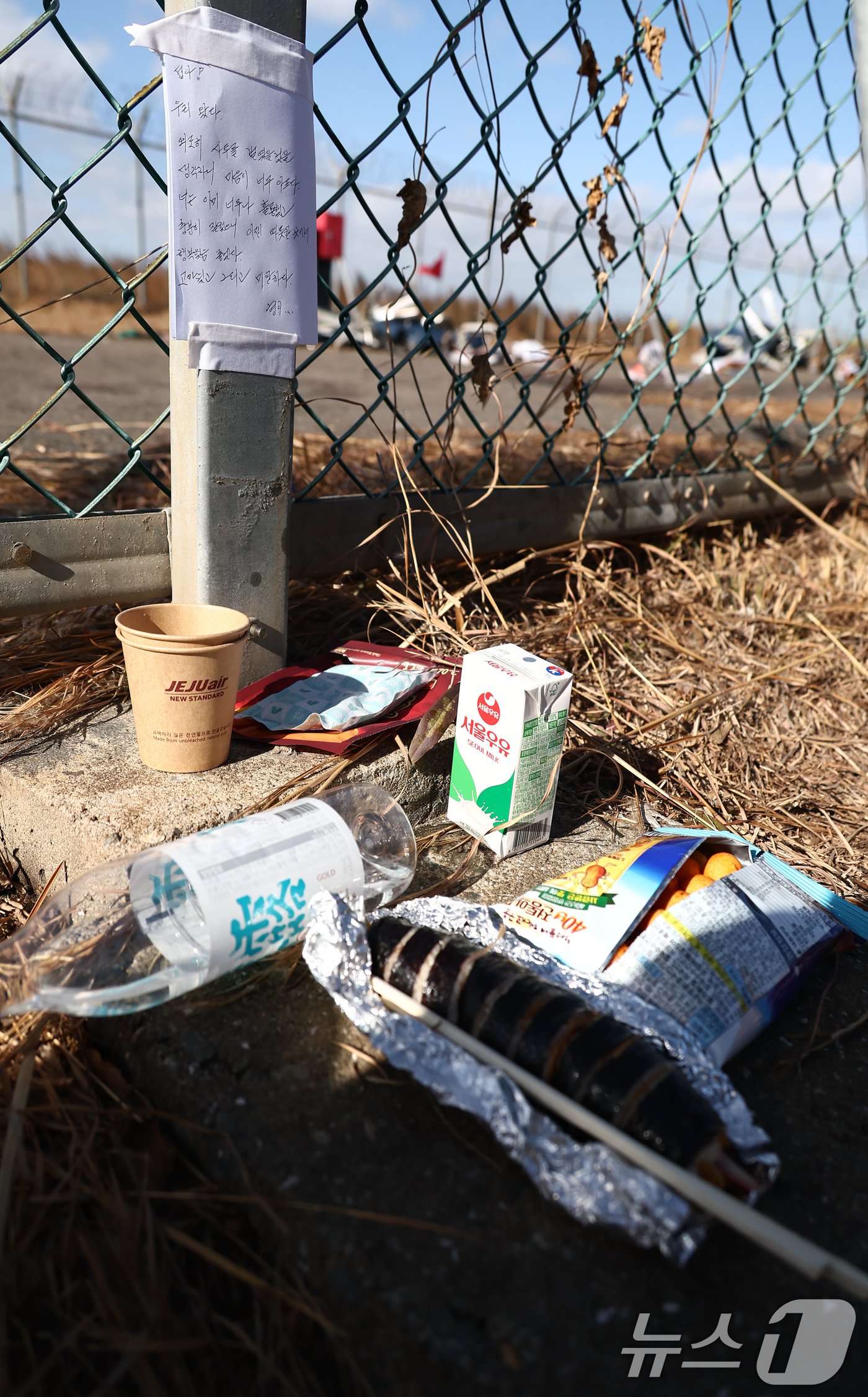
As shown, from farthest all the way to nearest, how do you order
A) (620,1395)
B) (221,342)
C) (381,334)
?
(381,334) < (221,342) < (620,1395)

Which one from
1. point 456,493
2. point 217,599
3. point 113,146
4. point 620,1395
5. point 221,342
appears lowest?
point 620,1395

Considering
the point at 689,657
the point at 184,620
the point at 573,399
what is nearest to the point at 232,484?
the point at 184,620

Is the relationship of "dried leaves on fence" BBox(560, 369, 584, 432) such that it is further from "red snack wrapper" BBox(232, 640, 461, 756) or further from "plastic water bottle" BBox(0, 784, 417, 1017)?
"plastic water bottle" BBox(0, 784, 417, 1017)

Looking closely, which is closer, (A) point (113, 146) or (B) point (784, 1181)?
(B) point (784, 1181)

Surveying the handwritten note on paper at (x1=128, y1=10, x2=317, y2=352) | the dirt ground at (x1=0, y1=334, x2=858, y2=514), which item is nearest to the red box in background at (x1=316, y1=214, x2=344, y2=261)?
the dirt ground at (x1=0, y1=334, x2=858, y2=514)

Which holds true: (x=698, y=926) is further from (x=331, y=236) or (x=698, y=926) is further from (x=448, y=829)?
(x=331, y=236)

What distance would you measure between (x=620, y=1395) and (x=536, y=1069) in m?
0.30

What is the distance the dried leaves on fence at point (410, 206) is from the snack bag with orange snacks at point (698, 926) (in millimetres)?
1174

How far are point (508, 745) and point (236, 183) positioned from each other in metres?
0.95

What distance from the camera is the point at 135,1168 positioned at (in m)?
0.99

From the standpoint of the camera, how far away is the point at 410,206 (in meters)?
1.68

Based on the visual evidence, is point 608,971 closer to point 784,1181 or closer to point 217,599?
point 784,1181

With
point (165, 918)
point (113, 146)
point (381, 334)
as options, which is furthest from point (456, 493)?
point (381, 334)

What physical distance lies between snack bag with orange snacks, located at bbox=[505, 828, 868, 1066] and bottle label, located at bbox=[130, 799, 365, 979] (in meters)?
0.29
